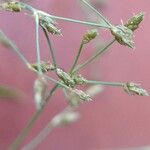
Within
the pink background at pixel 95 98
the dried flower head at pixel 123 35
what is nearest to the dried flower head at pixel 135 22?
the dried flower head at pixel 123 35

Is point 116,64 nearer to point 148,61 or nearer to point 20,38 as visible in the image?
point 148,61

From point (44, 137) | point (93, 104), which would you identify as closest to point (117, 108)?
point (93, 104)

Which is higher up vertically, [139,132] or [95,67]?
[95,67]

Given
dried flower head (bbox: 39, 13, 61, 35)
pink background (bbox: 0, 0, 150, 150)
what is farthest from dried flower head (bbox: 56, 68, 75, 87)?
pink background (bbox: 0, 0, 150, 150)

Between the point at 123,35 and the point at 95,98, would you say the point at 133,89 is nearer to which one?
the point at 123,35

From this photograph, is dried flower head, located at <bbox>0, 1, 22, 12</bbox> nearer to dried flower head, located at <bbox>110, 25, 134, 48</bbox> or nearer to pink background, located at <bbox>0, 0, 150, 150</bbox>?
dried flower head, located at <bbox>110, 25, 134, 48</bbox>
